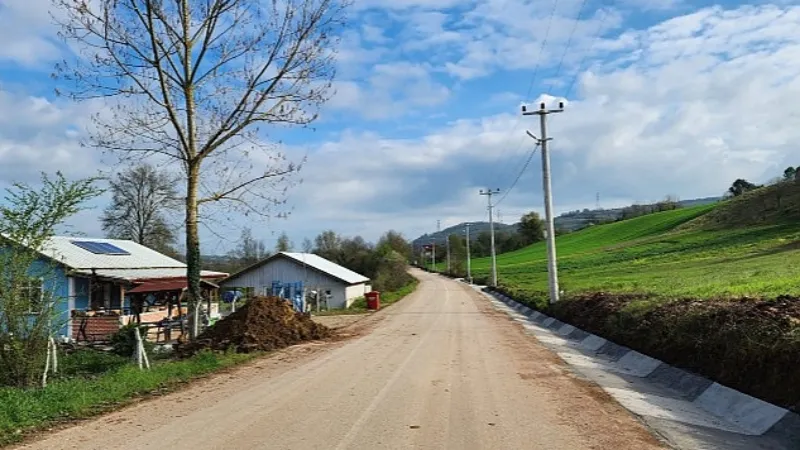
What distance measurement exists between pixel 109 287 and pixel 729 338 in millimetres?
26890

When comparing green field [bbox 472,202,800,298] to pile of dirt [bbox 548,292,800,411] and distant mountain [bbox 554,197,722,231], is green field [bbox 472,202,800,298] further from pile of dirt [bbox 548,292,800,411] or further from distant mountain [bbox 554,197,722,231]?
distant mountain [bbox 554,197,722,231]

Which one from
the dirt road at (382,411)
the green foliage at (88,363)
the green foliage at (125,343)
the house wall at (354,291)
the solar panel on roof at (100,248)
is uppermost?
the solar panel on roof at (100,248)

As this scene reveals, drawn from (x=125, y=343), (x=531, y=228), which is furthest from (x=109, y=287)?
(x=531, y=228)

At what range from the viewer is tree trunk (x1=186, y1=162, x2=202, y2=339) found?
19.3 metres

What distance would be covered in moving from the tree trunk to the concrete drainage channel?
10.3 meters

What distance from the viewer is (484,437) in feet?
25.8

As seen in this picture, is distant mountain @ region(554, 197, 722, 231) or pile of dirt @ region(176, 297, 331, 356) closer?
pile of dirt @ region(176, 297, 331, 356)

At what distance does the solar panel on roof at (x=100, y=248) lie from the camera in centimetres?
3391

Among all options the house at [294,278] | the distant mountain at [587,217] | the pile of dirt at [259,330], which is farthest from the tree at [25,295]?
the distant mountain at [587,217]

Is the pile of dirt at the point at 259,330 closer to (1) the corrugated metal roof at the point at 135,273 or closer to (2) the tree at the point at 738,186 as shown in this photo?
(1) the corrugated metal roof at the point at 135,273

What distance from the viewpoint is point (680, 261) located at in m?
50.6

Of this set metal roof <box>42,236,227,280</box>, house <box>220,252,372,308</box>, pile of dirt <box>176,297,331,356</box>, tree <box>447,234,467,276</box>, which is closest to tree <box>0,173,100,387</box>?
pile of dirt <box>176,297,331,356</box>

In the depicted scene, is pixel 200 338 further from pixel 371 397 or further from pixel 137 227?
pixel 137 227

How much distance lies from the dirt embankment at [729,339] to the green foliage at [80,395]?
9626 millimetres
